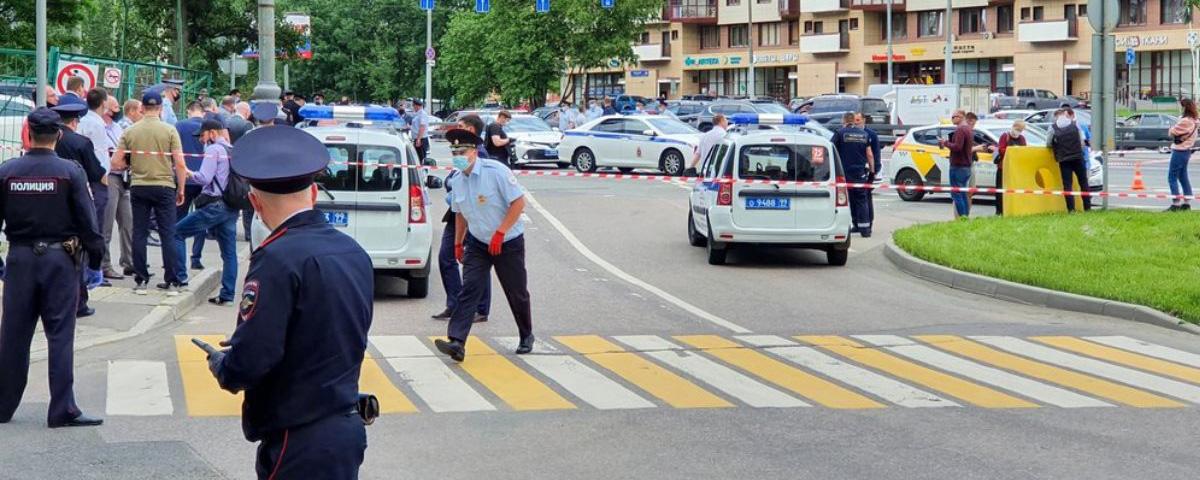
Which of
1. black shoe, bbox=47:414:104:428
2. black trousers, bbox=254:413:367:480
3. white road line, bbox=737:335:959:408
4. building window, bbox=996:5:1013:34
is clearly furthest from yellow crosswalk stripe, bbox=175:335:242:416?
building window, bbox=996:5:1013:34

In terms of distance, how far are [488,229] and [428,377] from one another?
138 centimetres

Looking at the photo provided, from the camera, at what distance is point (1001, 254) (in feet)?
58.2

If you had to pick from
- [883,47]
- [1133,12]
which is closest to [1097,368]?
[1133,12]

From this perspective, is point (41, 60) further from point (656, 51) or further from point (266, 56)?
point (656, 51)

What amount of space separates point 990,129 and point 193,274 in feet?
58.2

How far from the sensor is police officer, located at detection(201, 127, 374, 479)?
14.8 ft

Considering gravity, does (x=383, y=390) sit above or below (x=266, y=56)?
below

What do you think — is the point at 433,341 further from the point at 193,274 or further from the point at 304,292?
the point at 304,292

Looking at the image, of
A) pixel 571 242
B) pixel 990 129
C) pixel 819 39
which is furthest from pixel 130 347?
pixel 819 39

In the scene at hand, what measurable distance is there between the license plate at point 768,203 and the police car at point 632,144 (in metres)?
17.4

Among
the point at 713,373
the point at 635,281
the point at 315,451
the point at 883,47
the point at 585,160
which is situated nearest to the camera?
the point at 315,451

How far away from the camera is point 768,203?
1823 cm

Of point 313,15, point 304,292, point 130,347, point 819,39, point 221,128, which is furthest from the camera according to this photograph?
point 313,15

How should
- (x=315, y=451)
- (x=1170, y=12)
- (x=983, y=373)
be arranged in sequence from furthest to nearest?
(x=1170, y=12) < (x=983, y=373) < (x=315, y=451)
